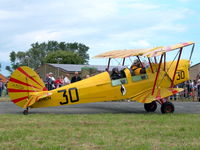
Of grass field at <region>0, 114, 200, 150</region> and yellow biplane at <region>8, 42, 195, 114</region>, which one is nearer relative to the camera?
grass field at <region>0, 114, 200, 150</region>

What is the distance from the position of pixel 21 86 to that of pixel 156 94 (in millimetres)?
5316

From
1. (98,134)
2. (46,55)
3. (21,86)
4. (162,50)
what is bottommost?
(98,134)

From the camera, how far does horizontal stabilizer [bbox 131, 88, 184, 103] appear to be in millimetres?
12367

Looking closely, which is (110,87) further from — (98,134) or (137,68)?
(98,134)

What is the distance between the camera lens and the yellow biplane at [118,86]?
11.7 meters

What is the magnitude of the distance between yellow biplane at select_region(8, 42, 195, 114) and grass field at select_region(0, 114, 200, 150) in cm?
178

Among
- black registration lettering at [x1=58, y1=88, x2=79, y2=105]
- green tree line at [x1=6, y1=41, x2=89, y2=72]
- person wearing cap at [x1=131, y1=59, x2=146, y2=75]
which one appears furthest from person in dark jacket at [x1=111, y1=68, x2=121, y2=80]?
green tree line at [x1=6, y1=41, x2=89, y2=72]

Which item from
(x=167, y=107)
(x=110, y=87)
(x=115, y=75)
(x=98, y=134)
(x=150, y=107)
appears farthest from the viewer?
(x=150, y=107)

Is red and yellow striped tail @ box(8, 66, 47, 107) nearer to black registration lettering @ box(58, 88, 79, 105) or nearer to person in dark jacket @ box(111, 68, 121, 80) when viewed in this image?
black registration lettering @ box(58, 88, 79, 105)

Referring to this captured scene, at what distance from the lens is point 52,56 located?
88250 millimetres

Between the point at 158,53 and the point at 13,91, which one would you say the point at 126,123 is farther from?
the point at 13,91

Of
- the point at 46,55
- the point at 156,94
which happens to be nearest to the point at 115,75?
the point at 156,94

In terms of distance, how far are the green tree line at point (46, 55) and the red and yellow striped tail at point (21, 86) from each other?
73631mm

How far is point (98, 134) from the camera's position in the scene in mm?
7582
